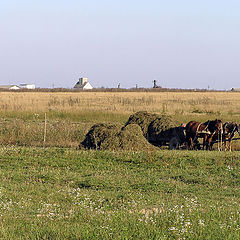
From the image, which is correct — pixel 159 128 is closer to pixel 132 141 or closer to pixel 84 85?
pixel 132 141

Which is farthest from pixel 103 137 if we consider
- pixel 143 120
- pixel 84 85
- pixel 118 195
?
pixel 84 85

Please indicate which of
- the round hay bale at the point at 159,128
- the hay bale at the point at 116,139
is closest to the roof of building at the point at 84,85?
the round hay bale at the point at 159,128

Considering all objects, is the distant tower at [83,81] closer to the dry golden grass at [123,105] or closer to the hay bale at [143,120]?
the dry golden grass at [123,105]

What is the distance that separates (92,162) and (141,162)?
1448 mm

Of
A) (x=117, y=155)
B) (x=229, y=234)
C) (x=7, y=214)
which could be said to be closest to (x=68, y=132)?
(x=117, y=155)

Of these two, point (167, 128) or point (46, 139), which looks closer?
point (167, 128)

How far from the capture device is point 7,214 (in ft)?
26.7

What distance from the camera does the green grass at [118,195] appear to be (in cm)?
693

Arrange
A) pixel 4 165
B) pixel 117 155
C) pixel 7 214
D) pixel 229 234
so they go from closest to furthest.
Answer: pixel 229 234
pixel 7 214
pixel 4 165
pixel 117 155

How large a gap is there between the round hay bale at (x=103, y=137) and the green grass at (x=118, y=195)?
62.9 inches

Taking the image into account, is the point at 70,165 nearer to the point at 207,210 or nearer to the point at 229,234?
the point at 207,210

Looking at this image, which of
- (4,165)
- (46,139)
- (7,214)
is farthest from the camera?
(46,139)

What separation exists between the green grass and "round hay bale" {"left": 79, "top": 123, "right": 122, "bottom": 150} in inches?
62.9

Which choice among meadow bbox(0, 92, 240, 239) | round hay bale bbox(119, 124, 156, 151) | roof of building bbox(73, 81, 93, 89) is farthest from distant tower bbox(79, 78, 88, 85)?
round hay bale bbox(119, 124, 156, 151)
